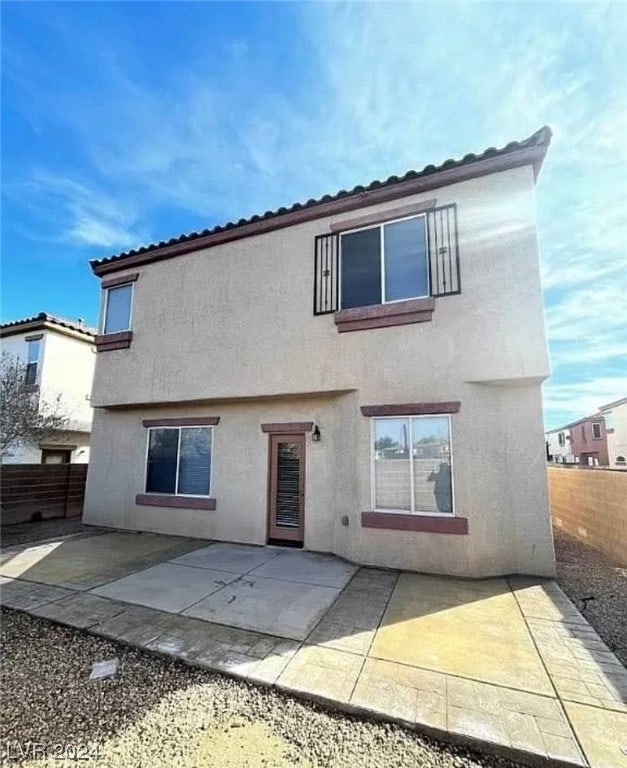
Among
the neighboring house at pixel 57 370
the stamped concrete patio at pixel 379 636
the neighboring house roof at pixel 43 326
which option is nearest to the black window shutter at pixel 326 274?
the stamped concrete patio at pixel 379 636

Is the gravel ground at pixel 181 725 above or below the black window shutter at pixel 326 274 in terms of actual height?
below

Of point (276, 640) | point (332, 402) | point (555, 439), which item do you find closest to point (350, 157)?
point (332, 402)

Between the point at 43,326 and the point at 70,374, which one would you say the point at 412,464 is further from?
the point at 43,326

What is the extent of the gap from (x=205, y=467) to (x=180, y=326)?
363cm

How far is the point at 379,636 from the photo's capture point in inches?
173

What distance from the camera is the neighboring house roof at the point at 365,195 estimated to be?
6.79m

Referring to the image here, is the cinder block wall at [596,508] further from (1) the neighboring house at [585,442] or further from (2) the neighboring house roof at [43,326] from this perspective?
(1) the neighboring house at [585,442]

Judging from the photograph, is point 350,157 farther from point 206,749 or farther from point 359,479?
point 206,749

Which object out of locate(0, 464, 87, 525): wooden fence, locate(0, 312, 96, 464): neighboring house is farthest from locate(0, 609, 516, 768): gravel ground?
locate(0, 312, 96, 464): neighboring house

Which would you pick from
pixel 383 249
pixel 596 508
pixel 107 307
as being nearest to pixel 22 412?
pixel 107 307

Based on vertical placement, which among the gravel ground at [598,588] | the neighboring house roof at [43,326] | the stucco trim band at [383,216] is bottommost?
the gravel ground at [598,588]

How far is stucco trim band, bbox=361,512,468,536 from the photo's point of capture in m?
6.49

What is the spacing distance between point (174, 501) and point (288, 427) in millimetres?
3698

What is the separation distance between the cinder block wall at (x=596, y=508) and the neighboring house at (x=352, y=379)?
218 cm
